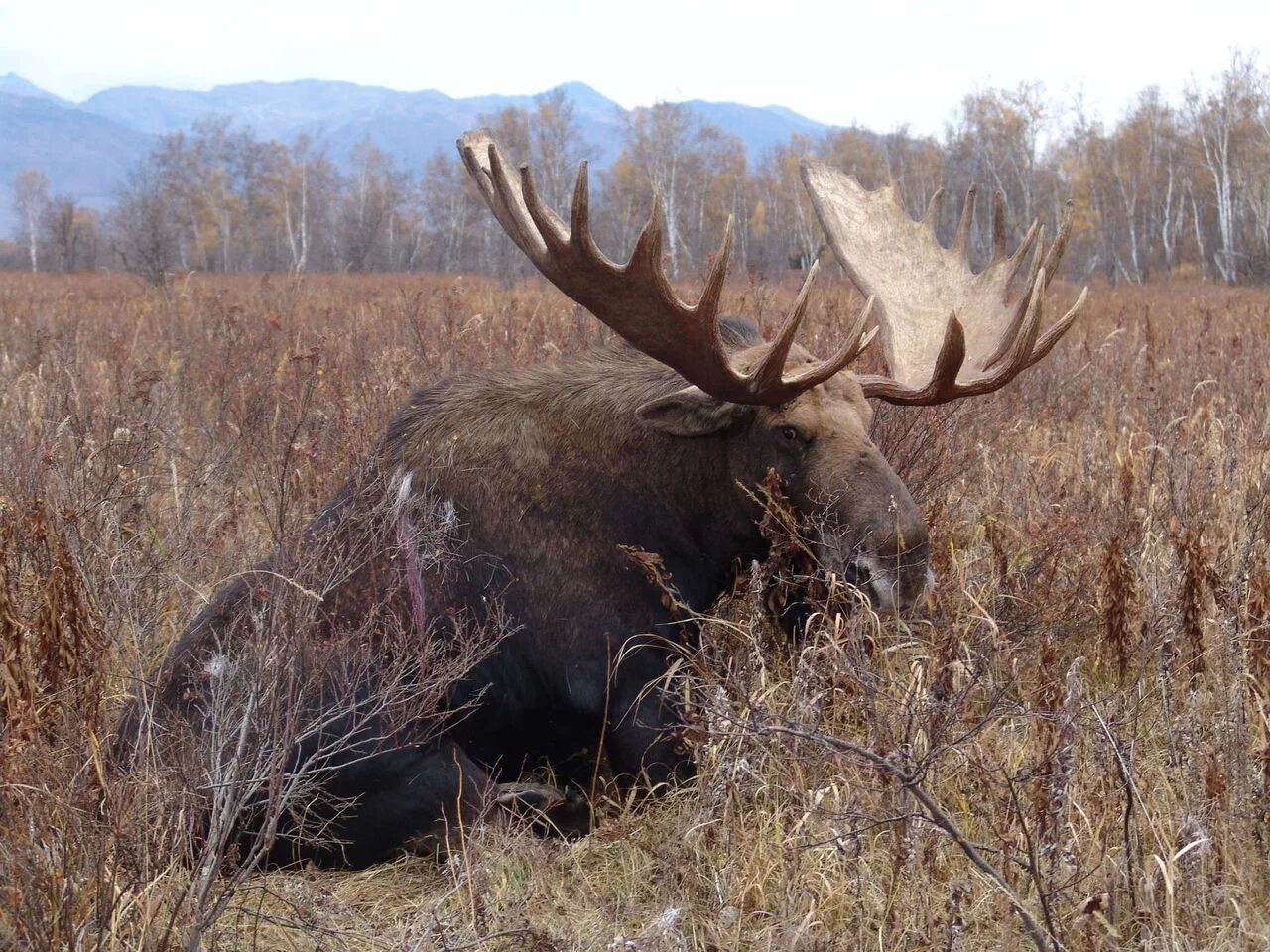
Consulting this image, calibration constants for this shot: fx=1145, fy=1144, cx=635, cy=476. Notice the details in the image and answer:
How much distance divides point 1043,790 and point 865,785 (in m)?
0.53

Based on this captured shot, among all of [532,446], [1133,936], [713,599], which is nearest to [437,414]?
[532,446]

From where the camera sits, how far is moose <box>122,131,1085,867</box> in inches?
129

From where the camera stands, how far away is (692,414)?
11.6 ft

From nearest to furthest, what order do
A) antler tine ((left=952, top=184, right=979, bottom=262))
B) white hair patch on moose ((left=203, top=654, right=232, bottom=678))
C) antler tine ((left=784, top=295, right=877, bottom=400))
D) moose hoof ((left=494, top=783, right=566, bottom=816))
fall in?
white hair patch on moose ((left=203, top=654, right=232, bottom=678)), antler tine ((left=784, top=295, right=877, bottom=400)), moose hoof ((left=494, top=783, right=566, bottom=816)), antler tine ((left=952, top=184, right=979, bottom=262))

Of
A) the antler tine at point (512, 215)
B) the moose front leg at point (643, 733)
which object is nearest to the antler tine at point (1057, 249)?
the antler tine at point (512, 215)

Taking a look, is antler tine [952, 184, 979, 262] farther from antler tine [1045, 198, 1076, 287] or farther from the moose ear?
the moose ear

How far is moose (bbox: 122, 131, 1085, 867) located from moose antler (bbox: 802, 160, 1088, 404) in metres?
0.03

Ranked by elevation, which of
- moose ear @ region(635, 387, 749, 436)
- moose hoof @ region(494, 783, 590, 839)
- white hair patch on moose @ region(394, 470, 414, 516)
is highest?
moose ear @ region(635, 387, 749, 436)

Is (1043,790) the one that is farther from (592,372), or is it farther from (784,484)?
(592,372)

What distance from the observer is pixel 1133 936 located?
2568 millimetres

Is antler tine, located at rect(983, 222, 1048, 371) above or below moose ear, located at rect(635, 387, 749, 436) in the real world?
above

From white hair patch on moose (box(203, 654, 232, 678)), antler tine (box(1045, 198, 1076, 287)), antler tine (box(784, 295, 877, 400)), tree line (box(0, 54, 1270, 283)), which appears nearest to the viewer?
white hair patch on moose (box(203, 654, 232, 678))

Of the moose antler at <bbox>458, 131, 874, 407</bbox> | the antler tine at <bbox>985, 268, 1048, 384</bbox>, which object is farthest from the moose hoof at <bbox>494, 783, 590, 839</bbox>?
the antler tine at <bbox>985, 268, 1048, 384</bbox>

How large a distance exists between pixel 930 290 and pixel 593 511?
73.0 inches
